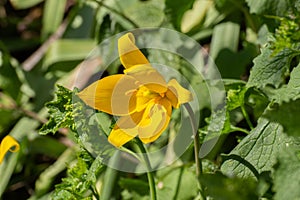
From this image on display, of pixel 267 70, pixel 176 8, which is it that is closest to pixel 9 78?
pixel 176 8

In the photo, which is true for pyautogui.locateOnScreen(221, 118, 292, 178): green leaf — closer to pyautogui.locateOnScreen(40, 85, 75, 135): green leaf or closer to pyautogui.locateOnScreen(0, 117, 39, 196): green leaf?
pyautogui.locateOnScreen(40, 85, 75, 135): green leaf

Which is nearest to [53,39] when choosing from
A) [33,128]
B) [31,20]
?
[31,20]

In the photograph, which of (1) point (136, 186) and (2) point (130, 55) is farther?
(1) point (136, 186)

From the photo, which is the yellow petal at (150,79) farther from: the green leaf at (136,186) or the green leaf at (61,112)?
the green leaf at (136,186)

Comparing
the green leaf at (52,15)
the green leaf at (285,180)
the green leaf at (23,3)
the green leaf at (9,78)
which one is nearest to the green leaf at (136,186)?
the green leaf at (9,78)

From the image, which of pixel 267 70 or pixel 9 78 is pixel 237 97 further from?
pixel 9 78

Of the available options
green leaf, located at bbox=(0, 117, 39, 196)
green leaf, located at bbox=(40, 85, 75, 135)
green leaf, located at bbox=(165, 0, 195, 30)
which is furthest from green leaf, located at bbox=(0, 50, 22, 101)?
green leaf, located at bbox=(40, 85, 75, 135)
